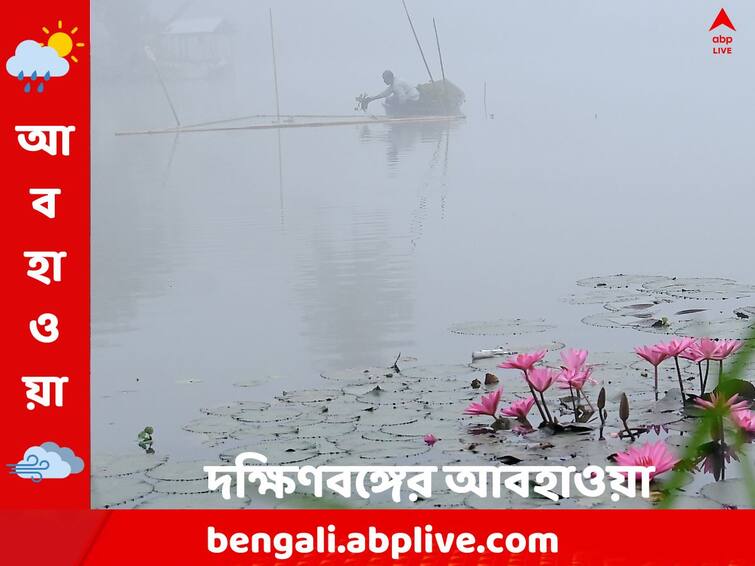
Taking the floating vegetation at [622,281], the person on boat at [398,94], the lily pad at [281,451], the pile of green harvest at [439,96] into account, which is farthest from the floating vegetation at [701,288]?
the pile of green harvest at [439,96]

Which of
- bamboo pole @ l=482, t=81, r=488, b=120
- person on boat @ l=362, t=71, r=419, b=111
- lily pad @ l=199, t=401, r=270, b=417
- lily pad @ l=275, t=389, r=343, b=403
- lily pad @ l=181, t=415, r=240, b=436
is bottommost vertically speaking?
lily pad @ l=181, t=415, r=240, b=436

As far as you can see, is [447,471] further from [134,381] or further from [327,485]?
[134,381]

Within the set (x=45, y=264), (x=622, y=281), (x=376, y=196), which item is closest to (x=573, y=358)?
(x=45, y=264)

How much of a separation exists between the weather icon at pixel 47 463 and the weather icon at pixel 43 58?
624mm

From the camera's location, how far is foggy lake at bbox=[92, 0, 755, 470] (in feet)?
10.8

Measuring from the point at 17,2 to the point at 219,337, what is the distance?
166cm

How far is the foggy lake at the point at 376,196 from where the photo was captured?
329 centimetres

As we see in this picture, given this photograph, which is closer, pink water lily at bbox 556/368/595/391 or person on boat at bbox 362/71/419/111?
pink water lily at bbox 556/368/595/391

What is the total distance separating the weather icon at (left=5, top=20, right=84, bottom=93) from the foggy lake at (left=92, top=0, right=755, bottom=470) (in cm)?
82

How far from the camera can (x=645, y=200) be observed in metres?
6.46

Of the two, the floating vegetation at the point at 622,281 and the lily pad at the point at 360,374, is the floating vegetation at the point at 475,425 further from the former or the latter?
the floating vegetation at the point at 622,281

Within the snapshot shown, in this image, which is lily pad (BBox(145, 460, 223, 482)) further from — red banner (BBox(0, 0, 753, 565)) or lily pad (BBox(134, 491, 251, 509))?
red banner (BBox(0, 0, 753, 565))

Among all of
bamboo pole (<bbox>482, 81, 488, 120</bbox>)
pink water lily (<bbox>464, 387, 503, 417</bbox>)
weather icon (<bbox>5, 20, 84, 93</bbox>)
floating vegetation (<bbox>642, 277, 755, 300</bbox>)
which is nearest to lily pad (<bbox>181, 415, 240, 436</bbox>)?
pink water lily (<bbox>464, 387, 503, 417</bbox>)

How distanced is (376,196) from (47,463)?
5.24 meters
